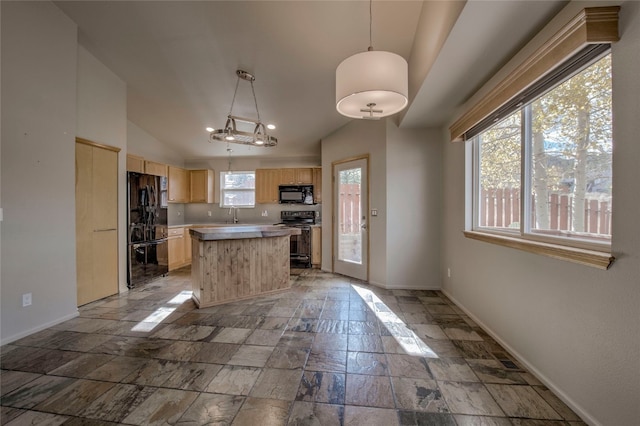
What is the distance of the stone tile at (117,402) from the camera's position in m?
1.59

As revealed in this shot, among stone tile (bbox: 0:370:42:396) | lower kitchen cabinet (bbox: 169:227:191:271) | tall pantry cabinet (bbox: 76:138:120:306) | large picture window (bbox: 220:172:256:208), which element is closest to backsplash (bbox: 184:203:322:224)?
large picture window (bbox: 220:172:256:208)

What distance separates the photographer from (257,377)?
1.95 m

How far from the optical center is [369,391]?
179 centimetres

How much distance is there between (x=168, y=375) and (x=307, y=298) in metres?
1.94

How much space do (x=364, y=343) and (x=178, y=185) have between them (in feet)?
17.8

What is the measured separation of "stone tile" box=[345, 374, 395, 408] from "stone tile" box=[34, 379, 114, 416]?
1640 mm

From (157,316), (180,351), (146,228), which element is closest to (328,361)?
(180,351)

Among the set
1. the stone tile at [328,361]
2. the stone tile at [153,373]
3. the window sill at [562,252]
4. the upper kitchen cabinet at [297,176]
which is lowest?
the stone tile at [153,373]

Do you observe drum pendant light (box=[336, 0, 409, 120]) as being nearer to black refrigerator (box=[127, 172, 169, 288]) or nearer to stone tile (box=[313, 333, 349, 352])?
stone tile (box=[313, 333, 349, 352])

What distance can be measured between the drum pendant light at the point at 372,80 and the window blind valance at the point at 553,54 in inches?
33.4

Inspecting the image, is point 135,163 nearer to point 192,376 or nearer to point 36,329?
point 36,329

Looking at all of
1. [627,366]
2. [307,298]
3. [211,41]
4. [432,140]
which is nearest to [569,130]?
[627,366]

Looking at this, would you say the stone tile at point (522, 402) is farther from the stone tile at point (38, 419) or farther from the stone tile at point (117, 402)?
the stone tile at point (38, 419)

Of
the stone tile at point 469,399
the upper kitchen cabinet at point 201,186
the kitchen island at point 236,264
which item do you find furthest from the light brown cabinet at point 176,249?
the stone tile at point 469,399
